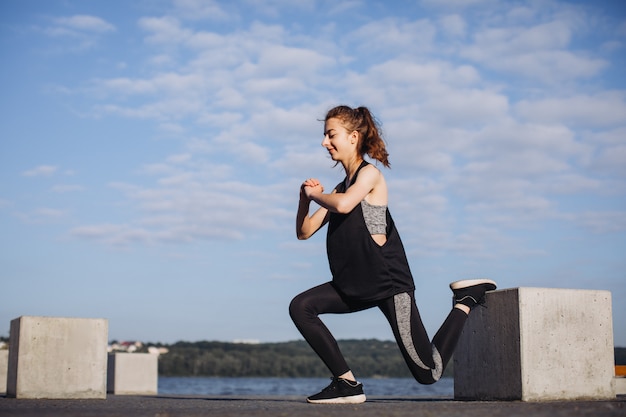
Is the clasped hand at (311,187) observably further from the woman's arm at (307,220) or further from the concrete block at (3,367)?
the concrete block at (3,367)

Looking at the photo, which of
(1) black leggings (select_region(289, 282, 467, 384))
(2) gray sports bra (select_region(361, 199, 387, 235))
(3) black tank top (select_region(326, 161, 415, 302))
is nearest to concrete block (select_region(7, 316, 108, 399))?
(1) black leggings (select_region(289, 282, 467, 384))

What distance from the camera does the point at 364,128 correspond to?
5719 millimetres

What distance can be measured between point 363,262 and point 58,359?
4.62 meters

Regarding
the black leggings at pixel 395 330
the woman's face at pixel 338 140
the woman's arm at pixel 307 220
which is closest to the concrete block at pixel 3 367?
the woman's arm at pixel 307 220

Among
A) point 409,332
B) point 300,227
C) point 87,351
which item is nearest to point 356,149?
point 300,227

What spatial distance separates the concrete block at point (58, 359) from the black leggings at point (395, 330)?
13.1 ft

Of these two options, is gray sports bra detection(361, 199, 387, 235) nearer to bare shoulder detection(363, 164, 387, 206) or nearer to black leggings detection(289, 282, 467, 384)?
bare shoulder detection(363, 164, 387, 206)

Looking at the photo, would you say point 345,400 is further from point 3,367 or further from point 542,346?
point 3,367

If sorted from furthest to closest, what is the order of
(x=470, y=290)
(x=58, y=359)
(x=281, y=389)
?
1. (x=281, y=389)
2. (x=58, y=359)
3. (x=470, y=290)

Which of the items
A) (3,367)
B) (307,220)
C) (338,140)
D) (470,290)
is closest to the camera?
(338,140)

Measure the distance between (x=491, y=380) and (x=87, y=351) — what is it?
459cm

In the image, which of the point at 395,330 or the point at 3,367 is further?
the point at 3,367

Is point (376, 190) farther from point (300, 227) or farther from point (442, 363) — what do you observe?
point (442, 363)

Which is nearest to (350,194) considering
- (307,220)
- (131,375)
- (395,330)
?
(307,220)
